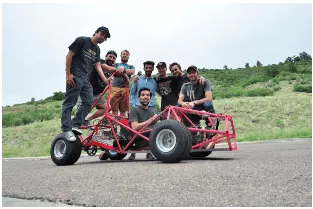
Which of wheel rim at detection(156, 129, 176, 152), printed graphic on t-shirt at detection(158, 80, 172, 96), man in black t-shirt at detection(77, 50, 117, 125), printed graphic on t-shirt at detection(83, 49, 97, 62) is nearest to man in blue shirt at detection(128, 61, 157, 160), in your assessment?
printed graphic on t-shirt at detection(158, 80, 172, 96)

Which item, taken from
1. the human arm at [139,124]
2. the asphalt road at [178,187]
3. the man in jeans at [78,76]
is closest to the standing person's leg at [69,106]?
the man in jeans at [78,76]

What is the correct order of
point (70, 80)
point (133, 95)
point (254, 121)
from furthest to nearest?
1. point (254, 121)
2. point (133, 95)
3. point (70, 80)

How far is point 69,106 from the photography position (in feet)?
18.8

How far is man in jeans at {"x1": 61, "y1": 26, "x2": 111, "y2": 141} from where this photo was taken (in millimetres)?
5758

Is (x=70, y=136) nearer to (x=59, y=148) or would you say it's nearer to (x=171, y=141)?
(x=59, y=148)

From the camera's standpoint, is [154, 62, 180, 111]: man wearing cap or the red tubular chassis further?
[154, 62, 180, 111]: man wearing cap

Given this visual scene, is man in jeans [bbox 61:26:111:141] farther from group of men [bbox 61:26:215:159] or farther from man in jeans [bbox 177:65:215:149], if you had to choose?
man in jeans [bbox 177:65:215:149]

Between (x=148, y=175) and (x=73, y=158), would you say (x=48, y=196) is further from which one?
(x=73, y=158)

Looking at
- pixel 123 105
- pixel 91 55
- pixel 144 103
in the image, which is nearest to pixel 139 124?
pixel 144 103

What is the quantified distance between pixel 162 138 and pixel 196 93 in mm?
1635

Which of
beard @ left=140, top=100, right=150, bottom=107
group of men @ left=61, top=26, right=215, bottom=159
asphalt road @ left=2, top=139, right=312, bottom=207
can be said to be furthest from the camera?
beard @ left=140, top=100, right=150, bottom=107

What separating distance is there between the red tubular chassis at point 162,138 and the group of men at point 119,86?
0.72 ft

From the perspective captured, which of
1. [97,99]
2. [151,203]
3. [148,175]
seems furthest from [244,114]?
[151,203]

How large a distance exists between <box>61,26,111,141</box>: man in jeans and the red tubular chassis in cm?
27
